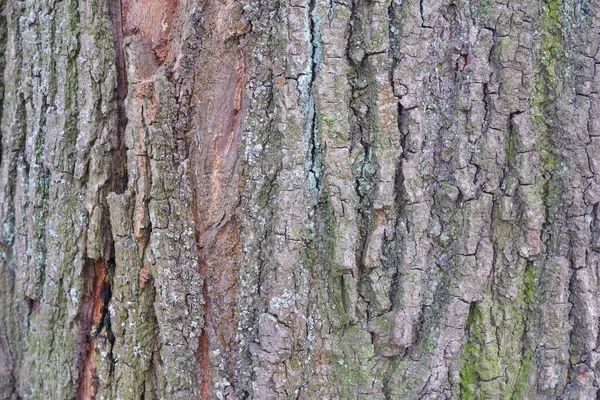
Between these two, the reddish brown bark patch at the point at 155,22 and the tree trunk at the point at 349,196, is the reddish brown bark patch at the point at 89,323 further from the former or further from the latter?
the reddish brown bark patch at the point at 155,22

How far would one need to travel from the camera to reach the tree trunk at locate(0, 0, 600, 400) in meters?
1.17

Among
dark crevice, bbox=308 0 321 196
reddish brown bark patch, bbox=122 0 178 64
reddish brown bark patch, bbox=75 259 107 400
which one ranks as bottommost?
reddish brown bark patch, bbox=75 259 107 400

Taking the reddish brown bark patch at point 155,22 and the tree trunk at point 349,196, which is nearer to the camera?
the tree trunk at point 349,196

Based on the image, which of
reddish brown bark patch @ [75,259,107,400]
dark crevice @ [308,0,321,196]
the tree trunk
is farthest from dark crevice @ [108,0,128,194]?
dark crevice @ [308,0,321,196]

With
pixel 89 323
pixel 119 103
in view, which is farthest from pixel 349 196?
pixel 89 323

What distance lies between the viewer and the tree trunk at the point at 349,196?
1.17 metres

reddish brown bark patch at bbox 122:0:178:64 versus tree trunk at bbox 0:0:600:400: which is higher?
reddish brown bark patch at bbox 122:0:178:64

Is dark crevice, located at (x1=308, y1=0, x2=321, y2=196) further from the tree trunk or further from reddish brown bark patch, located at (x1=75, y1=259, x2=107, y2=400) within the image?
reddish brown bark patch, located at (x1=75, y1=259, x2=107, y2=400)

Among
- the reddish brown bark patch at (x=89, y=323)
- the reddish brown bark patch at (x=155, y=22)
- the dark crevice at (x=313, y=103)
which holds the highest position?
the reddish brown bark patch at (x=155, y=22)

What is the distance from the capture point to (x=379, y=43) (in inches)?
45.1

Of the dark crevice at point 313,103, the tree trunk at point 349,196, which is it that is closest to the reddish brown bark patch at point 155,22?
the tree trunk at point 349,196

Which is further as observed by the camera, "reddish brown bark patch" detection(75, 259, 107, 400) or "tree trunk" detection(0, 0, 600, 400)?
"reddish brown bark patch" detection(75, 259, 107, 400)

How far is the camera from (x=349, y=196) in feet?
3.85

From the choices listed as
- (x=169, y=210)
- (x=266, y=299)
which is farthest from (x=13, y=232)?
(x=266, y=299)
